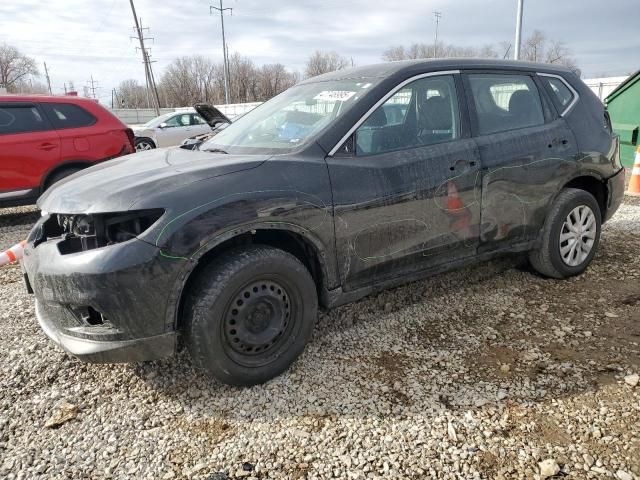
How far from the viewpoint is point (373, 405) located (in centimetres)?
258

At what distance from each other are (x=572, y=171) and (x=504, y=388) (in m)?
2.05

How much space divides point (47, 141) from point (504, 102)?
6019 millimetres

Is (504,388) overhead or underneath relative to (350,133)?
underneath

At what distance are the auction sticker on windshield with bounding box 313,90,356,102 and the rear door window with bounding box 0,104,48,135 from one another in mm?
5232

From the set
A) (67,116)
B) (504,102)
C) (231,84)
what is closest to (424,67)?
(504,102)

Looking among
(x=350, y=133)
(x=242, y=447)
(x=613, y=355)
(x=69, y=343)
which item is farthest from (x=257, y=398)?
(x=613, y=355)

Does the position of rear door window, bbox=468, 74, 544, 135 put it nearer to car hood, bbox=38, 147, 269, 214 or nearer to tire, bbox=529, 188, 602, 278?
tire, bbox=529, 188, 602, 278

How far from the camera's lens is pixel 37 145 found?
668 centimetres

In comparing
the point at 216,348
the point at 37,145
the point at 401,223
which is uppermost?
the point at 37,145

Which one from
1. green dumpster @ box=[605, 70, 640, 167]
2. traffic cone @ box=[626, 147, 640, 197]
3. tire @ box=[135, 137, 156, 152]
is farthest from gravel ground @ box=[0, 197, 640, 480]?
tire @ box=[135, 137, 156, 152]

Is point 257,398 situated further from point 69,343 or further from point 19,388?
point 19,388

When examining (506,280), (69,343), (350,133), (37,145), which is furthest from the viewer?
(37,145)

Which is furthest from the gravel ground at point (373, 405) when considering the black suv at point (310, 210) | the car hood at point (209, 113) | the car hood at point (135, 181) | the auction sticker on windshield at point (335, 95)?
the car hood at point (209, 113)

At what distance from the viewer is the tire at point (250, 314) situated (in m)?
2.48
